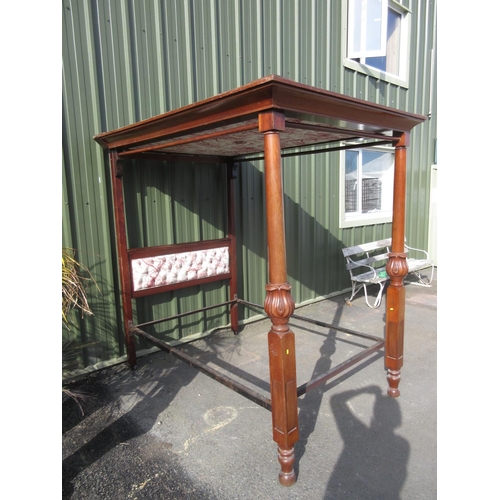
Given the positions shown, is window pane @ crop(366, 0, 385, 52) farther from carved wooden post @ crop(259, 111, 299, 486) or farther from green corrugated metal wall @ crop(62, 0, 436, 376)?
carved wooden post @ crop(259, 111, 299, 486)

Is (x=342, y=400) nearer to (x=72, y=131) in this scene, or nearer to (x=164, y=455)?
(x=164, y=455)

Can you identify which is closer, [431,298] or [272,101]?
[272,101]

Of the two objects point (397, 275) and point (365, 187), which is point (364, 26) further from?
point (397, 275)

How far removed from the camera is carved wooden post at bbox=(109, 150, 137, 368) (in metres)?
3.17

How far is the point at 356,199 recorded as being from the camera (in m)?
6.17

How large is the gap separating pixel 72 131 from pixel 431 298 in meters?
5.35

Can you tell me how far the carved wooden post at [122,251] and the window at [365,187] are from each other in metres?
3.49

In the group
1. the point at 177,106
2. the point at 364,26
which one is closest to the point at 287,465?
the point at 177,106

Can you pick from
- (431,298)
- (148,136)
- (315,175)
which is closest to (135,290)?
(148,136)

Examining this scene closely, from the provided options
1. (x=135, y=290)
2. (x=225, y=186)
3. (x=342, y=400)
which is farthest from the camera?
(x=225, y=186)

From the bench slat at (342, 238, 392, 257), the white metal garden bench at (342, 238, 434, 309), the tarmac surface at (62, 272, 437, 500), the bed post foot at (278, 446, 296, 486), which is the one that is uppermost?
the bench slat at (342, 238, 392, 257)

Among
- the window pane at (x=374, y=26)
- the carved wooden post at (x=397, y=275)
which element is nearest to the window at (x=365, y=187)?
the window pane at (x=374, y=26)

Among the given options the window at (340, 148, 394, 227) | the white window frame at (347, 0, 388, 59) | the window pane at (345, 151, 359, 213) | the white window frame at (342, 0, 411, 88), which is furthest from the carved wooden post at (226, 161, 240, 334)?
the white window frame at (347, 0, 388, 59)

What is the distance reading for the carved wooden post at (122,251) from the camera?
3.17 metres
